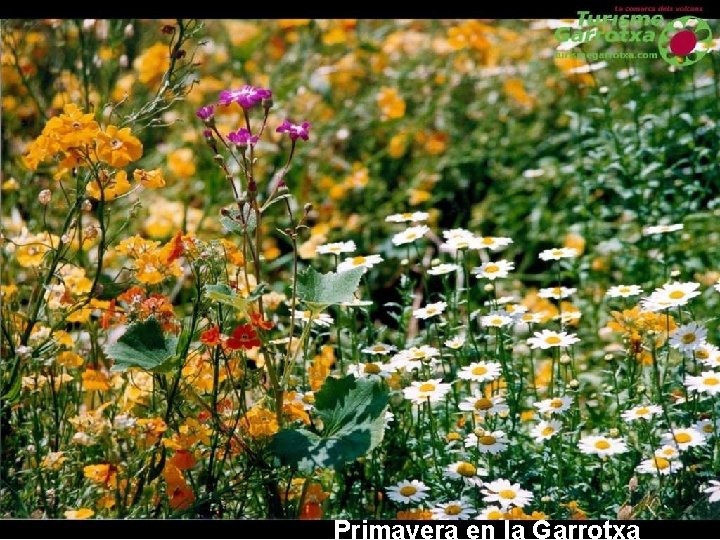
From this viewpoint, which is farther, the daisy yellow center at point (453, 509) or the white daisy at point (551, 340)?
the white daisy at point (551, 340)

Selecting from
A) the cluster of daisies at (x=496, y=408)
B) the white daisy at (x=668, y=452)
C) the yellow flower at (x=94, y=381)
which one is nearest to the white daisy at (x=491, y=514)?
the cluster of daisies at (x=496, y=408)

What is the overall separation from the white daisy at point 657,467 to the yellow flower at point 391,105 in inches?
75.4

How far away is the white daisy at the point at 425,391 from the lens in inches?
79.9

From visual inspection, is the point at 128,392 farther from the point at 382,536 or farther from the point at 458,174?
the point at 458,174

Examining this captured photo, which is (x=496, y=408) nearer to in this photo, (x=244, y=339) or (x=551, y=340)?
(x=551, y=340)

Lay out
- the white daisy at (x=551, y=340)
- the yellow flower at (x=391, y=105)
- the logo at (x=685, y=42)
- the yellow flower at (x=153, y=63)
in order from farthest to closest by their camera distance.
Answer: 1. the yellow flower at (x=391, y=105)
2. the yellow flower at (x=153, y=63)
3. the logo at (x=685, y=42)
4. the white daisy at (x=551, y=340)

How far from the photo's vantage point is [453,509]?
76.0 inches

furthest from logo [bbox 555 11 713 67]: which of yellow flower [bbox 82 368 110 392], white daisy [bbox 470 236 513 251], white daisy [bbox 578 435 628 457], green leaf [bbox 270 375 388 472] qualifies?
yellow flower [bbox 82 368 110 392]

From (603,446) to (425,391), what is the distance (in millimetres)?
343

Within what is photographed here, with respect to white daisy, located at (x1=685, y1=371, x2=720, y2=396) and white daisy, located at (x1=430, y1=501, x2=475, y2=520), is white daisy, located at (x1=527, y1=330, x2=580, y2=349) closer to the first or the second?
white daisy, located at (x1=685, y1=371, x2=720, y2=396)

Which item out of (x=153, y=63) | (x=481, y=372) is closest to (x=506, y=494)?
(x=481, y=372)

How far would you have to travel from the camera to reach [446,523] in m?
1.92

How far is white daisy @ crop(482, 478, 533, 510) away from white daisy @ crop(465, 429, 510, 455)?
0.06 metres

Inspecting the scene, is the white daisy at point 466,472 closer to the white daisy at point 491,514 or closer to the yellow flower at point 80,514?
the white daisy at point 491,514
